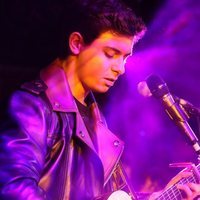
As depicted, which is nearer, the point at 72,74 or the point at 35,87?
the point at 35,87

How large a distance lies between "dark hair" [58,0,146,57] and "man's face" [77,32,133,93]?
0.04 metres

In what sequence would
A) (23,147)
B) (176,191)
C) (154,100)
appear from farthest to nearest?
(154,100), (176,191), (23,147)

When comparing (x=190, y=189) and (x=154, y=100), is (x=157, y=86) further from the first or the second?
(x=154, y=100)

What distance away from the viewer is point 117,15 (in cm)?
239

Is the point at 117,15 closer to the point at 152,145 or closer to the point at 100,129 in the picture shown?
the point at 100,129

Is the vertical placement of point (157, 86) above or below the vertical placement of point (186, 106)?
above

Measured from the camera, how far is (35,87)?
221cm

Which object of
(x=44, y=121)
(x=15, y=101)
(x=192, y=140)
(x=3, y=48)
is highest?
(x=3, y=48)

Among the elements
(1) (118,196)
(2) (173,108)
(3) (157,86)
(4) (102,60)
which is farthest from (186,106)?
(1) (118,196)

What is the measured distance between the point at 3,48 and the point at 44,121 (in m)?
1.71

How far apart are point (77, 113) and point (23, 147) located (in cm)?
52

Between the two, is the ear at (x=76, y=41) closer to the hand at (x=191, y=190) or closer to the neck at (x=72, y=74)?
the neck at (x=72, y=74)

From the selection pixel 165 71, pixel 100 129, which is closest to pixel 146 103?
pixel 165 71

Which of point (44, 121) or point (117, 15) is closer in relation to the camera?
point (44, 121)
